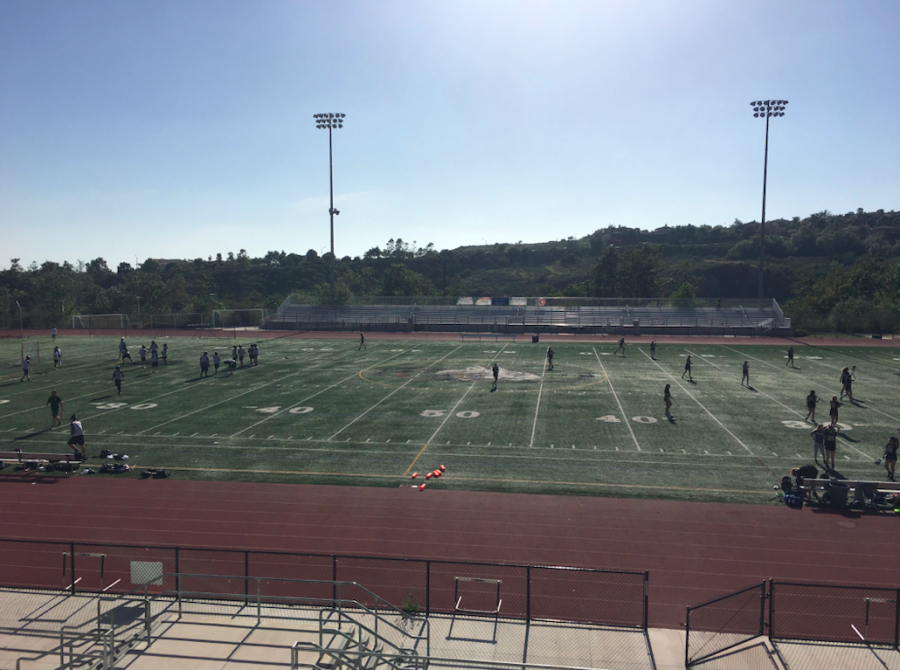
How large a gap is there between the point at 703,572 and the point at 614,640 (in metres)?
3.33

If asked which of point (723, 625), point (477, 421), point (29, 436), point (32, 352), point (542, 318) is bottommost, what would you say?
point (723, 625)

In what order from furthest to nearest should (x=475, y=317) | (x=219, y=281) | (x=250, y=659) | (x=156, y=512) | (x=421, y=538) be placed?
(x=219, y=281)
(x=475, y=317)
(x=156, y=512)
(x=421, y=538)
(x=250, y=659)

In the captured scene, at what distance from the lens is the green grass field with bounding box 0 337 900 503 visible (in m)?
17.6

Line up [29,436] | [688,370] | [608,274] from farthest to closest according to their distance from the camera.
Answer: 1. [608,274]
2. [688,370]
3. [29,436]

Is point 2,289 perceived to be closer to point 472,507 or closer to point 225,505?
point 225,505

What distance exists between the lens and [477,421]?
23.7 m

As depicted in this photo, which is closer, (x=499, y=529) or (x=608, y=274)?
(x=499, y=529)

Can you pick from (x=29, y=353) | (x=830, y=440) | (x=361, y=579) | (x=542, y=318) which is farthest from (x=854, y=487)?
(x=29, y=353)

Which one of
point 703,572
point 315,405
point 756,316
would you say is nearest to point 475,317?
point 756,316

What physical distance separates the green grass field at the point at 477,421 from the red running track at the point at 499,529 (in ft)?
3.61

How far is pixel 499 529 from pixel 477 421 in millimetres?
10175

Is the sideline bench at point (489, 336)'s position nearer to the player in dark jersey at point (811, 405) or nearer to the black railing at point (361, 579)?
the player in dark jersey at point (811, 405)

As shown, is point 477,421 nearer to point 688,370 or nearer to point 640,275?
point 688,370

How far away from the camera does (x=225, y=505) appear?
15273mm
